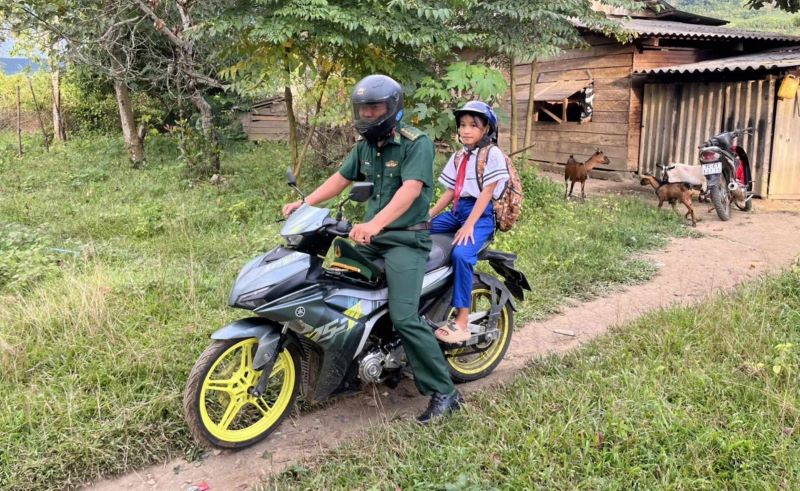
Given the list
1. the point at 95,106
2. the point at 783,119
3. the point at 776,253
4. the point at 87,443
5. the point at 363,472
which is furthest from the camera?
the point at 95,106

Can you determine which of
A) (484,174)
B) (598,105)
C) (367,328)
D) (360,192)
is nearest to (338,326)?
(367,328)

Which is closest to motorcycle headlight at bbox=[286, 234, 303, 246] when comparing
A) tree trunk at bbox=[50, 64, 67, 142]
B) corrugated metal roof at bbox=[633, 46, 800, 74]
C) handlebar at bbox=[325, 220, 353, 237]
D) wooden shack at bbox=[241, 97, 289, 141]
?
handlebar at bbox=[325, 220, 353, 237]

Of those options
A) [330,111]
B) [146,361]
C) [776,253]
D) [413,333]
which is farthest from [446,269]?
[776,253]

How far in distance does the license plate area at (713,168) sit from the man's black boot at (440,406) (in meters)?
7.06

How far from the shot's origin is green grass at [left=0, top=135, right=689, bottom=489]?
3240mm

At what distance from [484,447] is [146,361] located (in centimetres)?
219

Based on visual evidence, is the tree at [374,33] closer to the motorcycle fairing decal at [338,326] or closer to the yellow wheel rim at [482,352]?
the yellow wheel rim at [482,352]

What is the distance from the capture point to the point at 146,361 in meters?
3.78

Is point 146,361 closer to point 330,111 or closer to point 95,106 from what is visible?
point 330,111

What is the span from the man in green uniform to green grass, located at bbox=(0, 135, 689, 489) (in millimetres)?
1353

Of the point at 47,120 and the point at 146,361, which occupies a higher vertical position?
the point at 47,120

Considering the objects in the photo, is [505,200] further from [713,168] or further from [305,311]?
[713,168]

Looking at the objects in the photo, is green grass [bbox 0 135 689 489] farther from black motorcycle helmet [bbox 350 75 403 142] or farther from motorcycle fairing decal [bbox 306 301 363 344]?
black motorcycle helmet [bbox 350 75 403 142]

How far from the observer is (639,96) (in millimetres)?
12180
